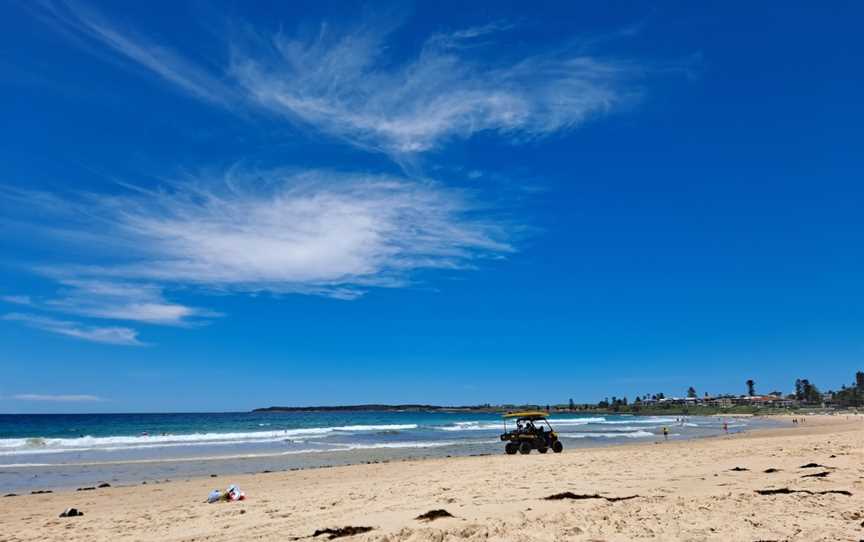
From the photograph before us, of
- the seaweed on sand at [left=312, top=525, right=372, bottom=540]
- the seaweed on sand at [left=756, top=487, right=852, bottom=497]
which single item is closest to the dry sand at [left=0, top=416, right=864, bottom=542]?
the seaweed on sand at [left=756, top=487, right=852, bottom=497]

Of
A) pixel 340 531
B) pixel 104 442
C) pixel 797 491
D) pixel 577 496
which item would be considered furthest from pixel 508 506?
pixel 104 442

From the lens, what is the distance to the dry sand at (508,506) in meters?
7.80

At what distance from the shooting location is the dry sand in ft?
25.6

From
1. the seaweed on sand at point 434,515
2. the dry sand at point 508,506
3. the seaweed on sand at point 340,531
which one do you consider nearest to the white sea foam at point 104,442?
the dry sand at point 508,506

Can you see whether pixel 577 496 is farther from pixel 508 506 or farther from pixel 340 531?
pixel 340 531

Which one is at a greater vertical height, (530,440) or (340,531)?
(340,531)

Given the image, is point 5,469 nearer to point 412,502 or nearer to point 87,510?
point 87,510

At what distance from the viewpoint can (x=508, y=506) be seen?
1002 centimetres

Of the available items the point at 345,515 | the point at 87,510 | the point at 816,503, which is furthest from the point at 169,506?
the point at 816,503

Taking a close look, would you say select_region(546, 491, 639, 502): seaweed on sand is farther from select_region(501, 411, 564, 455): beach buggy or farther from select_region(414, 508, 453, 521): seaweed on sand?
select_region(501, 411, 564, 455): beach buggy

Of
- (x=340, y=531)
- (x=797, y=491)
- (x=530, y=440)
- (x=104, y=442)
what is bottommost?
(x=104, y=442)

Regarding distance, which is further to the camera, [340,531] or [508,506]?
[508,506]

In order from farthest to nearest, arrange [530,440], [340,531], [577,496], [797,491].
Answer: [530,440] → [577,496] → [797,491] → [340,531]

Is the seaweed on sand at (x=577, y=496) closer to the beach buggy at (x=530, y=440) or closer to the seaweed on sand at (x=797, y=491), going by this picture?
the seaweed on sand at (x=797, y=491)
